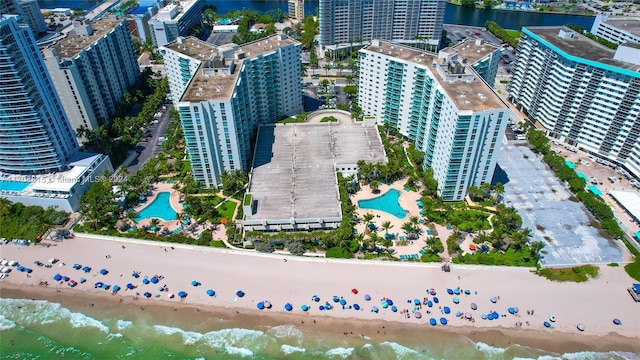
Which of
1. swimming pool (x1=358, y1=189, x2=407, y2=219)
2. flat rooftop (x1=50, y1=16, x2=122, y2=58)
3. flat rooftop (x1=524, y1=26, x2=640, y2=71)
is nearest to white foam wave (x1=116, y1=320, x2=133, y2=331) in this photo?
swimming pool (x1=358, y1=189, x2=407, y2=219)

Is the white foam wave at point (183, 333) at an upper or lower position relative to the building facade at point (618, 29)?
lower

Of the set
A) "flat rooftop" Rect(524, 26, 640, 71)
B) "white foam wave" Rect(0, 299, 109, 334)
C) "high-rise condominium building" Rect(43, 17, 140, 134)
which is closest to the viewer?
"white foam wave" Rect(0, 299, 109, 334)

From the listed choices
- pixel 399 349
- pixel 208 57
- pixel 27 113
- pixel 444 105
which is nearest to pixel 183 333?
pixel 399 349

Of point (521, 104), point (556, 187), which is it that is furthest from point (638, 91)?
point (521, 104)

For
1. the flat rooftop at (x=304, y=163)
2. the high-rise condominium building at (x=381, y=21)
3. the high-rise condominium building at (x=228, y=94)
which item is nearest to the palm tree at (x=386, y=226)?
the flat rooftop at (x=304, y=163)

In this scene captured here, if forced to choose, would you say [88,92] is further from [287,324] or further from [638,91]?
[638,91]

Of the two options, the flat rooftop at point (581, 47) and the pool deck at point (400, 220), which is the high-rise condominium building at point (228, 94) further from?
the flat rooftop at point (581, 47)

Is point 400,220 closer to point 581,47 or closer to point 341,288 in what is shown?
point 341,288

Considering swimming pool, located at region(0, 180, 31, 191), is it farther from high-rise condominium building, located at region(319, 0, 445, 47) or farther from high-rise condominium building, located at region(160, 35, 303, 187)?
high-rise condominium building, located at region(319, 0, 445, 47)
